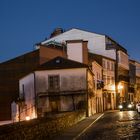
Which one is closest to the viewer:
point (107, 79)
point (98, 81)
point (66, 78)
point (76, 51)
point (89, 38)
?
point (66, 78)

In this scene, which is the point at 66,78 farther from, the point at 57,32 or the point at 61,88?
the point at 57,32

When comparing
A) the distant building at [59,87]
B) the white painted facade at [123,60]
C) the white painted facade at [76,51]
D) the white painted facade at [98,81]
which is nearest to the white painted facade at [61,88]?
the distant building at [59,87]

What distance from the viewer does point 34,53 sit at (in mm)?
70312

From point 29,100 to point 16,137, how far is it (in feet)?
143

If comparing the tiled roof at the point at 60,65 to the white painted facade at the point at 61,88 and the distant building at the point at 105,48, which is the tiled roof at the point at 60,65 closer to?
the white painted facade at the point at 61,88

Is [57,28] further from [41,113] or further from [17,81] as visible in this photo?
[41,113]

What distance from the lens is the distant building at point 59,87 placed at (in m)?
58.6

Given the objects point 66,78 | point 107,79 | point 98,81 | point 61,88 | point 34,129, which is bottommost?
point 34,129

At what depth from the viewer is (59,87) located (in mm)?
59719

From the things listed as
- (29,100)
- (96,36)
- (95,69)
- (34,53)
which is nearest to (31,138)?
(29,100)

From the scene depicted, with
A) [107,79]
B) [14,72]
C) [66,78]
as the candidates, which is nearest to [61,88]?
[66,78]

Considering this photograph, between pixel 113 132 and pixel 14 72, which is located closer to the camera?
pixel 113 132

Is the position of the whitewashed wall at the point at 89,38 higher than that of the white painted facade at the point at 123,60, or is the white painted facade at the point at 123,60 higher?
the whitewashed wall at the point at 89,38

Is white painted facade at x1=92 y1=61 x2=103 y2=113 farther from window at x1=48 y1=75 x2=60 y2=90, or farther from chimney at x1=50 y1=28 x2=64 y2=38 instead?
chimney at x1=50 y1=28 x2=64 y2=38
